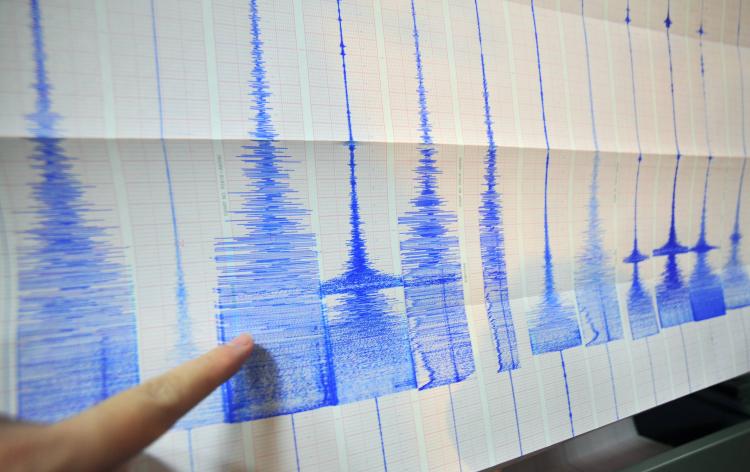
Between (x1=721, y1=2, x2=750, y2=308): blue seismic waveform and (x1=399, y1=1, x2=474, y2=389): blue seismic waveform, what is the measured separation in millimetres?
374

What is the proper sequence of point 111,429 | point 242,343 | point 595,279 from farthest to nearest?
point 595,279
point 242,343
point 111,429

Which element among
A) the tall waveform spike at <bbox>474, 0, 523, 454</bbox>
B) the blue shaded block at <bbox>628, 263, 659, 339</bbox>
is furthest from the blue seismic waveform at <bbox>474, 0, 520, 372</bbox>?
the blue shaded block at <bbox>628, 263, 659, 339</bbox>

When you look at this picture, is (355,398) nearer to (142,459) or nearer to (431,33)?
(142,459)

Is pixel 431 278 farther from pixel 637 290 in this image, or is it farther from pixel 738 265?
pixel 738 265

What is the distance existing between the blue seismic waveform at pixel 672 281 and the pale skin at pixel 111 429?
1.59ft

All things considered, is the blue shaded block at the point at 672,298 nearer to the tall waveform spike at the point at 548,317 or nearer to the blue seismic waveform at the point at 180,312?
the tall waveform spike at the point at 548,317

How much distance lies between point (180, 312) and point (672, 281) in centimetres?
54

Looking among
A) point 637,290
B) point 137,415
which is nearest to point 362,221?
point 137,415

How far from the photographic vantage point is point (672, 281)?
1.52ft

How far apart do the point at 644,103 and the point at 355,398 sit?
1.53ft

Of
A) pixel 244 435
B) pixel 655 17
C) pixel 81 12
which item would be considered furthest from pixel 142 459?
pixel 655 17

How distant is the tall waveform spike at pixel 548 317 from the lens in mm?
401

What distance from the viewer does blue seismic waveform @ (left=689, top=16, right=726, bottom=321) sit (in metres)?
0.47

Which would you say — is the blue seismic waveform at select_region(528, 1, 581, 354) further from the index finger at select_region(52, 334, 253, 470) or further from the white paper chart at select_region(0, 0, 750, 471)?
the index finger at select_region(52, 334, 253, 470)
